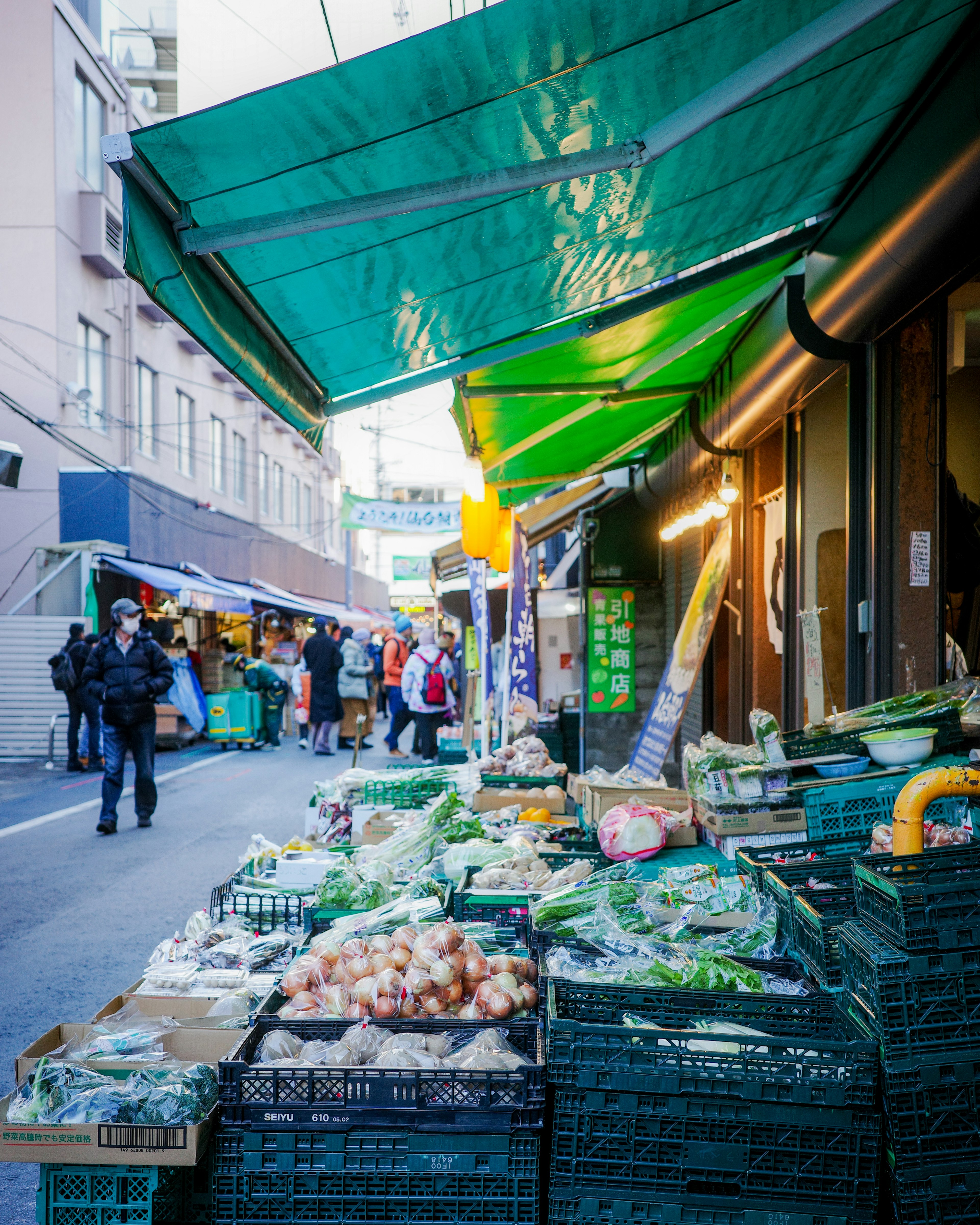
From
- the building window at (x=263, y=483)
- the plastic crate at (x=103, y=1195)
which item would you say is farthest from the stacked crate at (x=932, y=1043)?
the building window at (x=263, y=483)

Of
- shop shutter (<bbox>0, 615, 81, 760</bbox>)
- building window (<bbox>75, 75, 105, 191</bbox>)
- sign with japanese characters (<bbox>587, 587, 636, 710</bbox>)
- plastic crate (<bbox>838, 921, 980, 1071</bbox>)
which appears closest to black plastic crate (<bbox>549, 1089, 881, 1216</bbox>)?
plastic crate (<bbox>838, 921, 980, 1071</bbox>)

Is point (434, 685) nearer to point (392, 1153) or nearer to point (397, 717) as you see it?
point (397, 717)

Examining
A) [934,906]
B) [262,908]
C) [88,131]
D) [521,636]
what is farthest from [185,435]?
[934,906]

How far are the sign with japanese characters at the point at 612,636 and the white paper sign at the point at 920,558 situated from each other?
25.5 feet

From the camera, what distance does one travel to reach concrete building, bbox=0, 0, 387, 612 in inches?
658

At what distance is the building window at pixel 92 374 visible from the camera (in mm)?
17781

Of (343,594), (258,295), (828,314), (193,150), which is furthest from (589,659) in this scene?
(343,594)

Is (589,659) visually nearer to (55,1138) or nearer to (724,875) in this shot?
(724,875)

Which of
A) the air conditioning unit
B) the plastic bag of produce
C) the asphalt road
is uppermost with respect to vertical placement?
the air conditioning unit

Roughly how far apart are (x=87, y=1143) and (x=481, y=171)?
3022mm

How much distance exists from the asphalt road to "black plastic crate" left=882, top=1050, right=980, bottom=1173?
8.99 feet

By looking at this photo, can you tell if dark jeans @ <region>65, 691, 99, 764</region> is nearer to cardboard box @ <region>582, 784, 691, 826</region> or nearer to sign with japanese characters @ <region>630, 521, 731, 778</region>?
sign with japanese characters @ <region>630, 521, 731, 778</region>

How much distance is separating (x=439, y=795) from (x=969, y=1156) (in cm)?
422

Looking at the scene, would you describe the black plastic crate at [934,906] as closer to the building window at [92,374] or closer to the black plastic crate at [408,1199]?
the black plastic crate at [408,1199]
